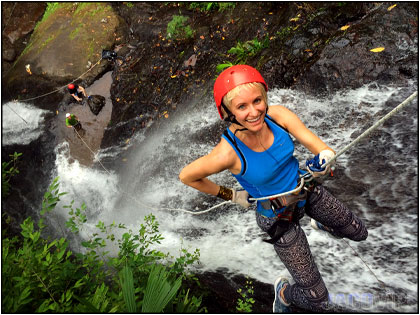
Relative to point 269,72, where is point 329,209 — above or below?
below

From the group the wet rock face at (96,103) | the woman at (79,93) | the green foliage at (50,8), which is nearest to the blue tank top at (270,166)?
the wet rock face at (96,103)

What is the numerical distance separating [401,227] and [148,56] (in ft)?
29.5

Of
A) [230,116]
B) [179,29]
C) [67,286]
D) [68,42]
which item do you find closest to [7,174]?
[68,42]

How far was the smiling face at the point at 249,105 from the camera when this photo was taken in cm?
251

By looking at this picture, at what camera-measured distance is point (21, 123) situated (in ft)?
38.0

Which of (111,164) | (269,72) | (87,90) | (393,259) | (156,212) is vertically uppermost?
(87,90)

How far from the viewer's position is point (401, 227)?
14.3 ft

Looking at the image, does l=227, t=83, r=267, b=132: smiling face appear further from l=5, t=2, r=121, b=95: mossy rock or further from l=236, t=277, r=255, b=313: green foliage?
l=5, t=2, r=121, b=95: mossy rock

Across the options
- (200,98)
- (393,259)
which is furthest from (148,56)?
(393,259)

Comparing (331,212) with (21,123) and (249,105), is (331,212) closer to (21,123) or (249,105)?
(249,105)

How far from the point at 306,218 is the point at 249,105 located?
323 centimetres

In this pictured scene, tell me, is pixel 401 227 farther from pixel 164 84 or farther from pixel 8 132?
pixel 8 132

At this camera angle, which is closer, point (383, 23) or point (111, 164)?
point (383, 23)

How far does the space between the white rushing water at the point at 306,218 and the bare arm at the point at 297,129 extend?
2.43 m
